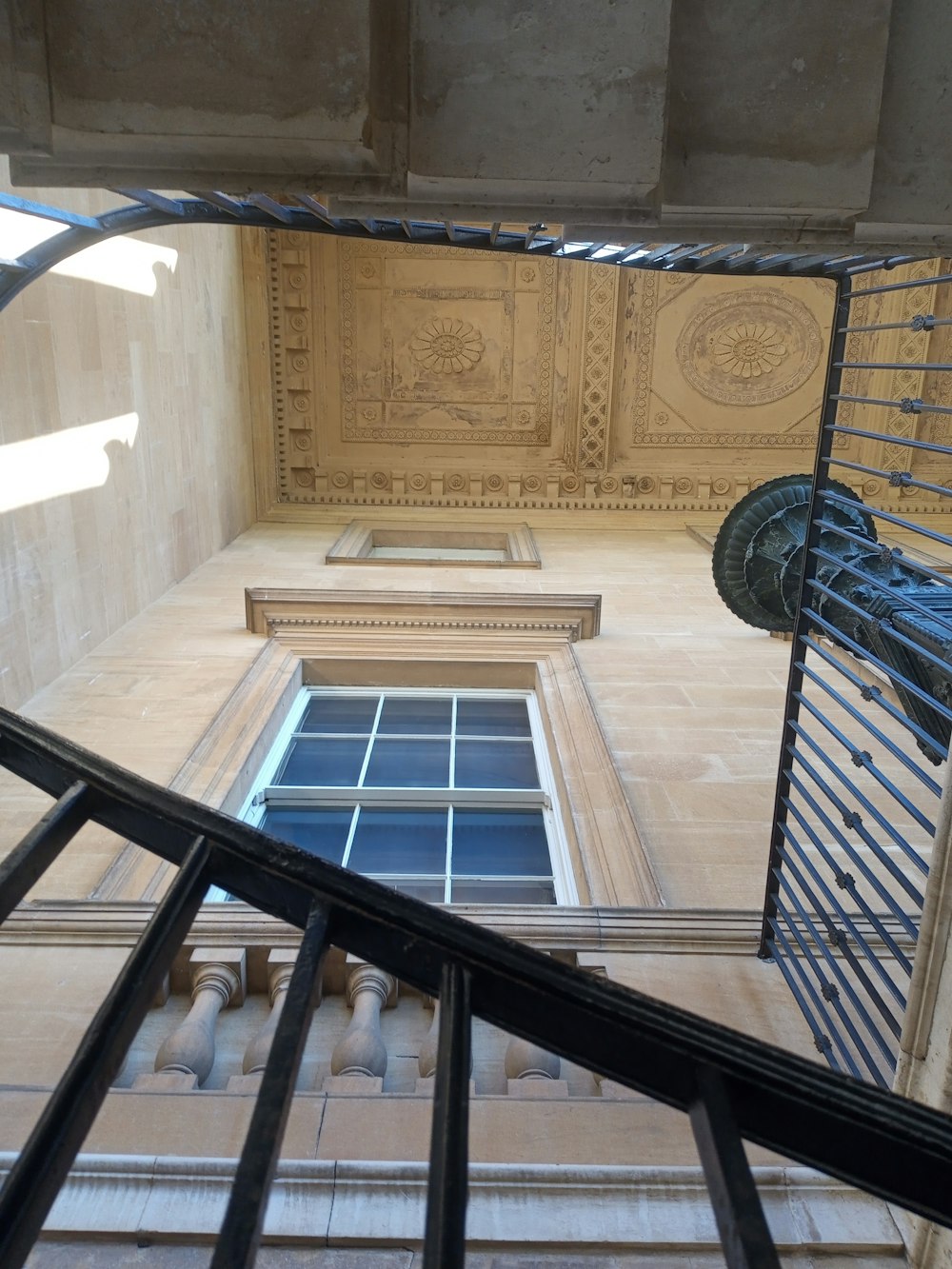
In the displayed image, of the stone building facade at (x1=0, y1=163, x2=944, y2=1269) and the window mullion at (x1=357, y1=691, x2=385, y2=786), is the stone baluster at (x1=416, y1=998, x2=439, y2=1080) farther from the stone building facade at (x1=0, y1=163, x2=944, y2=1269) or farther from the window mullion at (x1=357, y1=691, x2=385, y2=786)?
the window mullion at (x1=357, y1=691, x2=385, y2=786)

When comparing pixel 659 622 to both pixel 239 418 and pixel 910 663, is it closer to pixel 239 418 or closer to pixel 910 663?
pixel 910 663

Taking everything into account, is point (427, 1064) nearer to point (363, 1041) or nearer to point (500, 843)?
point (363, 1041)

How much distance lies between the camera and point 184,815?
4.42 ft

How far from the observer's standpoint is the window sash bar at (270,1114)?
843 mm

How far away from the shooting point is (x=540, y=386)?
1150 cm

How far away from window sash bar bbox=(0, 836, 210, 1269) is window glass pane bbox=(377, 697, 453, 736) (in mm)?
4122

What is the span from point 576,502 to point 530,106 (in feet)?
33.8

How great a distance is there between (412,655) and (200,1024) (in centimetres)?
377

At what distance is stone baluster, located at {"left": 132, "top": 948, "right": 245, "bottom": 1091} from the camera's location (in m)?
2.16

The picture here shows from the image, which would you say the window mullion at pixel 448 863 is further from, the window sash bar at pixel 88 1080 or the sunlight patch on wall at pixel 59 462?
the sunlight patch on wall at pixel 59 462

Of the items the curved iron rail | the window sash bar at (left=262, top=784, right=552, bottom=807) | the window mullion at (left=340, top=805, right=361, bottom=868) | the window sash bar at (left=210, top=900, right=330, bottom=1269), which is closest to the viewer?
the window sash bar at (left=210, top=900, right=330, bottom=1269)

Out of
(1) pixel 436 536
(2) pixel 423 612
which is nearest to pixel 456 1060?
(2) pixel 423 612

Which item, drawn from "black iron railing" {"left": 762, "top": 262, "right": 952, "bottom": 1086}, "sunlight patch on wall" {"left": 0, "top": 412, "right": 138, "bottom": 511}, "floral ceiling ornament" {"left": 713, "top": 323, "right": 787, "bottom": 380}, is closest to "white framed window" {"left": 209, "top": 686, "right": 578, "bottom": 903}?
"black iron railing" {"left": 762, "top": 262, "right": 952, "bottom": 1086}

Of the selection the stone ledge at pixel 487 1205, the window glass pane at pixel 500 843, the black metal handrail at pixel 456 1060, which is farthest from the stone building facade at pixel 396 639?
the black metal handrail at pixel 456 1060
